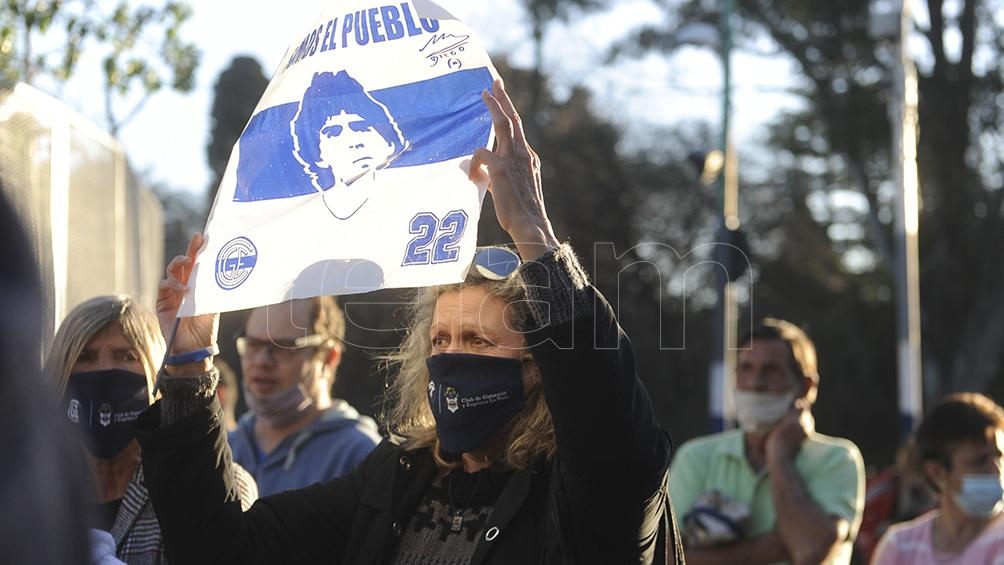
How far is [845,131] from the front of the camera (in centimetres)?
2252

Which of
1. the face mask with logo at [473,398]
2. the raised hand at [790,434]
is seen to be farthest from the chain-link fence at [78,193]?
the raised hand at [790,434]

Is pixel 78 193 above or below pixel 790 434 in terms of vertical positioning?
above

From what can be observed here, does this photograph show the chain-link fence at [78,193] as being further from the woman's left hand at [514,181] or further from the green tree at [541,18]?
the green tree at [541,18]

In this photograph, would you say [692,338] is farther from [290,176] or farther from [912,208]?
[290,176]

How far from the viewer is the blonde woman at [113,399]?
10.9ft

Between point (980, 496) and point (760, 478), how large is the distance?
82cm

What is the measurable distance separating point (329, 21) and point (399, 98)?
317mm

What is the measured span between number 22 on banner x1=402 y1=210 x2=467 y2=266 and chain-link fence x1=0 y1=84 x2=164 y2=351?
2009mm

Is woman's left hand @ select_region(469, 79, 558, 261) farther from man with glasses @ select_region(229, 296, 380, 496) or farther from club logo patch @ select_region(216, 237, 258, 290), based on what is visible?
man with glasses @ select_region(229, 296, 380, 496)

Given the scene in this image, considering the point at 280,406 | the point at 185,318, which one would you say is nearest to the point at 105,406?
the point at 185,318

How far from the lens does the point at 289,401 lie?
506 centimetres

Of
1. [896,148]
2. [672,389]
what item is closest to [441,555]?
[896,148]

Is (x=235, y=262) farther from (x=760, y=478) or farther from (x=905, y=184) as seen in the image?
(x=905, y=184)

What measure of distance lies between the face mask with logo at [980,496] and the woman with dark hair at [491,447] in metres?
2.28
